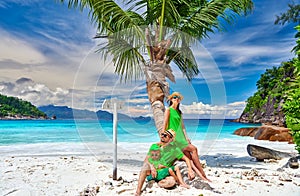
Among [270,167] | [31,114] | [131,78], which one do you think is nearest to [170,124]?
[131,78]

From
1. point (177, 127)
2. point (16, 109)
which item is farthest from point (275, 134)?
point (16, 109)

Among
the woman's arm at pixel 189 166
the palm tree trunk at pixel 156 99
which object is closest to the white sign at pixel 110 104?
the palm tree trunk at pixel 156 99

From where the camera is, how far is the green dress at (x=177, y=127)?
477cm

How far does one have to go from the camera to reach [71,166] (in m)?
7.43

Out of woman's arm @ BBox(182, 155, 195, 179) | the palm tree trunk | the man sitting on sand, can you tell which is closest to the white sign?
the palm tree trunk

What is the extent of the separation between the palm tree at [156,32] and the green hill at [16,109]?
43799 mm

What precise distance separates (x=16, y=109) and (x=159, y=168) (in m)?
48.9

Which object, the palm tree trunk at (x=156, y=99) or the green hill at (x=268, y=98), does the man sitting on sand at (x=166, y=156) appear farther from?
the green hill at (x=268, y=98)

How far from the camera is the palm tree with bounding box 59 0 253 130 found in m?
6.46

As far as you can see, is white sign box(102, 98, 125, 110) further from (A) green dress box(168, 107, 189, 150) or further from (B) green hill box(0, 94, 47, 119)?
(B) green hill box(0, 94, 47, 119)

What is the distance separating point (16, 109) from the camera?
48062 mm

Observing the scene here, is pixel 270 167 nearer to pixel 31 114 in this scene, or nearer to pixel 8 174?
pixel 8 174

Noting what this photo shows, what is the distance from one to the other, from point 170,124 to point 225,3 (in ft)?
12.7

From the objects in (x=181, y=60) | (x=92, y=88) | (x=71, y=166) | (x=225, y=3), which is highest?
(x=225, y=3)
